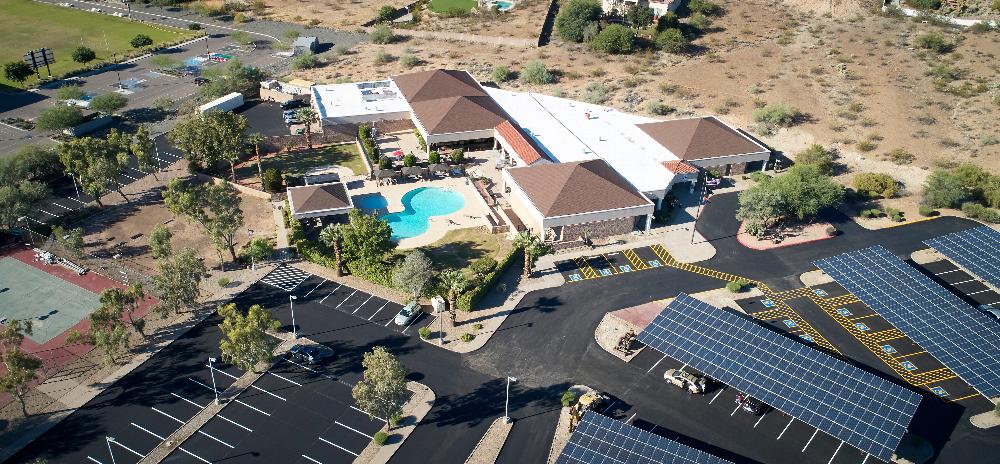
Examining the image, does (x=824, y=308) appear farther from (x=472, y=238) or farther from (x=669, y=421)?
(x=472, y=238)

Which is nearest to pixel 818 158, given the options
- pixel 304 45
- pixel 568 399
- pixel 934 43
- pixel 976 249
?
pixel 976 249

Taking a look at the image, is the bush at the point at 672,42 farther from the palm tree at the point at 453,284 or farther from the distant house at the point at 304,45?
the palm tree at the point at 453,284

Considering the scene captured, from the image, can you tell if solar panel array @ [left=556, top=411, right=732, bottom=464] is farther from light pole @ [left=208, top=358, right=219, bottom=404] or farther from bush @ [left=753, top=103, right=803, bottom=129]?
bush @ [left=753, top=103, right=803, bottom=129]

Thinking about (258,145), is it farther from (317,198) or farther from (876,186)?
(876,186)

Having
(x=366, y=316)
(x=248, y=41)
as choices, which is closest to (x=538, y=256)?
(x=366, y=316)

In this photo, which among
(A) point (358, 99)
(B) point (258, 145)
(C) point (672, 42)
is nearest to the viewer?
(B) point (258, 145)

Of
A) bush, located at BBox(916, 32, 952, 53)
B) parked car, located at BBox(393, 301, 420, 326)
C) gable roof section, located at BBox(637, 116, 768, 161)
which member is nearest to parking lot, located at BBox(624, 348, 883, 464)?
parked car, located at BBox(393, 301, 420, 326)
